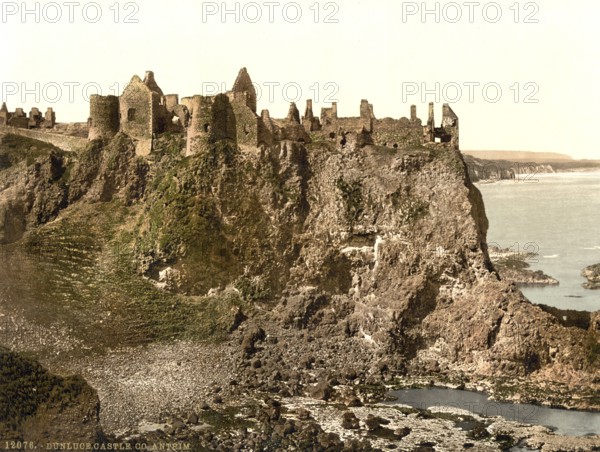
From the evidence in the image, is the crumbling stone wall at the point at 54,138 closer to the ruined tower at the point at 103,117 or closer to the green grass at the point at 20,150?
the green grass at the point at 20,150

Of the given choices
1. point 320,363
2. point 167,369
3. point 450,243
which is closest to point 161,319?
point 167,369

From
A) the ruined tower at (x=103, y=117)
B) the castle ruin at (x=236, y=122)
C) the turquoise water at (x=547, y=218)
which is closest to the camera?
the castle ruin at (x=236, y=122)

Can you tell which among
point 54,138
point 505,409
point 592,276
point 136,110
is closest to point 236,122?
point 136,110

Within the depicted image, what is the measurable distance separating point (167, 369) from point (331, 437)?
45.3 ft

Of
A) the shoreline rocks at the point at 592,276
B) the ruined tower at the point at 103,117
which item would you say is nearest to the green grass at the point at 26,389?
the ruined tower at the point at 103,117

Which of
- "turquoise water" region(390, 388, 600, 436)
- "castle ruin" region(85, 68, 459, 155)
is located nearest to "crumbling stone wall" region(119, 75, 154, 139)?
"castle ruin" region(85, 68, 459, 155)

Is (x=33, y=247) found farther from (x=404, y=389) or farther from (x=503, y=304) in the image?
(x=503, y=304)

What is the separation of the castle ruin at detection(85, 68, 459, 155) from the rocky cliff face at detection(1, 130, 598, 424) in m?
1.05

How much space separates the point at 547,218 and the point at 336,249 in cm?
6485

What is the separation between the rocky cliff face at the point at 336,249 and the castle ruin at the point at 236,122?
1050 mm

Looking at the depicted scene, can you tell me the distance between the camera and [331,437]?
55.1m

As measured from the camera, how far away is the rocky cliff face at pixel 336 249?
67.5 m

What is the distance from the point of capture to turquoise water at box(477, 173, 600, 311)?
12588 centimetres

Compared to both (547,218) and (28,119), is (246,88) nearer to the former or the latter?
(28,119)
